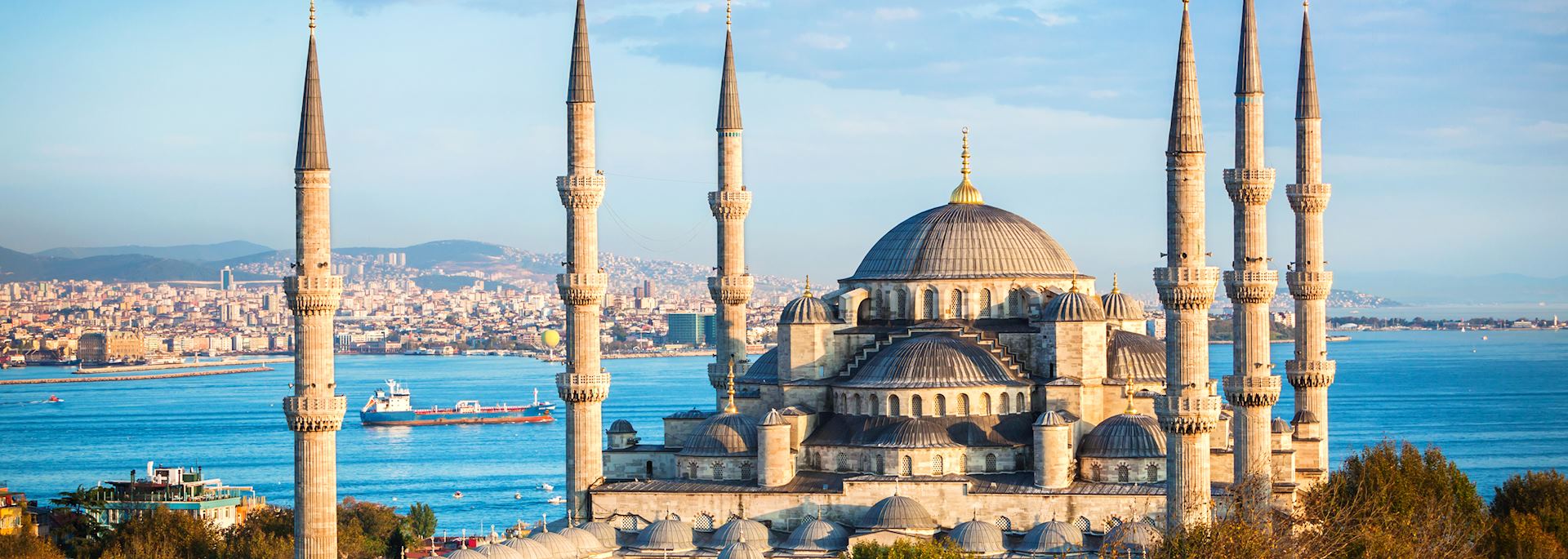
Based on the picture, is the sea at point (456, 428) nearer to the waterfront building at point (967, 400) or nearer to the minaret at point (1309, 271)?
the minaret at point (1309, 271)

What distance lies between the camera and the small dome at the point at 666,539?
1369 inches

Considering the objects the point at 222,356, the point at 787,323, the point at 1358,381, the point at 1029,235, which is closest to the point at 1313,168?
the point at 1029,235

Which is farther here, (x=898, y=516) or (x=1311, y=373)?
(x=1311, y=373)

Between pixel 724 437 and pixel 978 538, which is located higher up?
pixel 724 437

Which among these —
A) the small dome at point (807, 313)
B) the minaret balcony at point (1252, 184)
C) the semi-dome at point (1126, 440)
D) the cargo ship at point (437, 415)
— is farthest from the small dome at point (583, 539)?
the cargo ship at point (437, 415)

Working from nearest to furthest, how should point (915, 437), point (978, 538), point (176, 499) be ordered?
1. point (978, 538)
2. point (915, 437)
3. point (176, 499)

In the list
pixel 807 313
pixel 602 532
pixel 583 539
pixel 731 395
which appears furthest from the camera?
pixel 807 313

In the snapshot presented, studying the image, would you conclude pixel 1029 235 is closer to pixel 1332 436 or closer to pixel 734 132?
pixel 734 132

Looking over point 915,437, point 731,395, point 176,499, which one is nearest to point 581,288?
point 731,395

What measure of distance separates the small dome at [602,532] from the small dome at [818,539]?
9.82ft

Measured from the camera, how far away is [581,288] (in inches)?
1471

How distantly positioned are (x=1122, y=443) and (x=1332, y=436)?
52.5 meters

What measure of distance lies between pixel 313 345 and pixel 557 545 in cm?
550

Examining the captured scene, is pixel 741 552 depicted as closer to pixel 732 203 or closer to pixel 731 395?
pixel 731 395
